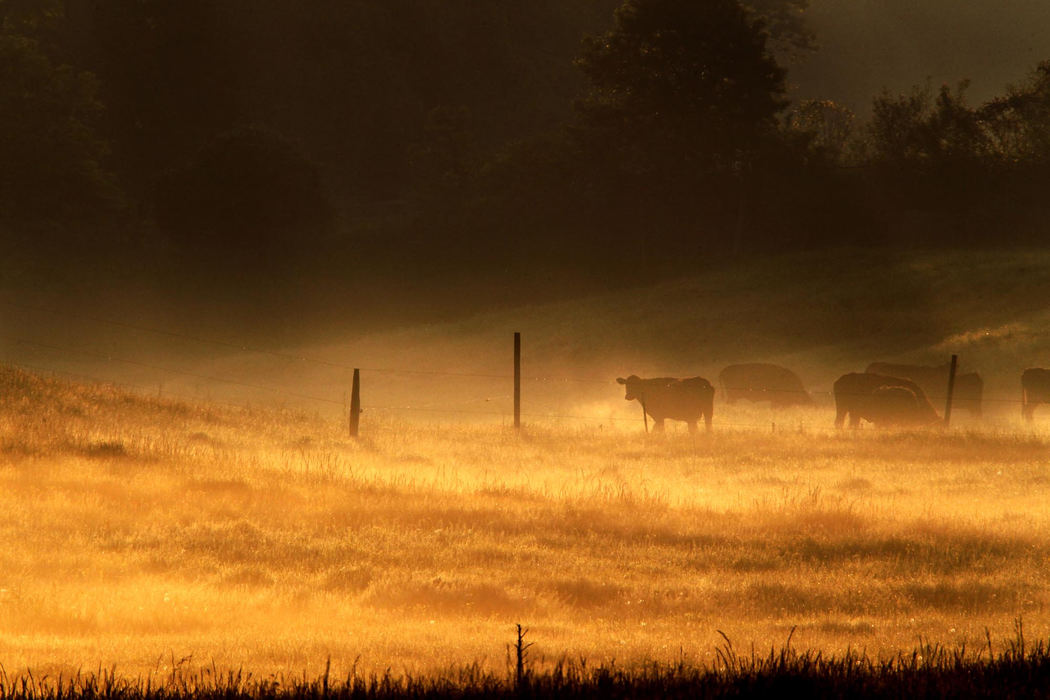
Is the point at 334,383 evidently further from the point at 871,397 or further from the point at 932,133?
the point at 932,133

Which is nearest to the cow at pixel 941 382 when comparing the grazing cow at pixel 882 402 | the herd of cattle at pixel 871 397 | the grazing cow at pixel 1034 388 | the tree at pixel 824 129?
the herd of cattle at pixel 871 397

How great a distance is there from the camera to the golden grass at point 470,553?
35.2ft

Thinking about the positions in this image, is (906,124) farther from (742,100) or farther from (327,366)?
(327,366)

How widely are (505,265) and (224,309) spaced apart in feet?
47.7

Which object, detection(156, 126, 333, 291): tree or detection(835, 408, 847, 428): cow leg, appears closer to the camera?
detection(835, 408, 847, 428): cow leg

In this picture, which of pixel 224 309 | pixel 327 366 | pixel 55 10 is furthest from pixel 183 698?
pixel 55 10

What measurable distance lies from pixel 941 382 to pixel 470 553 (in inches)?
921

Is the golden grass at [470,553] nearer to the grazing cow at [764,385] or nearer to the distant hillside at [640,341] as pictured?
the grazing cow at [764,385]

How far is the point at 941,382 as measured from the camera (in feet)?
113

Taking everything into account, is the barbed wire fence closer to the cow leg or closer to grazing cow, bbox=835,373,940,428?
the cow leg

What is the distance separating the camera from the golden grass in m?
10.7

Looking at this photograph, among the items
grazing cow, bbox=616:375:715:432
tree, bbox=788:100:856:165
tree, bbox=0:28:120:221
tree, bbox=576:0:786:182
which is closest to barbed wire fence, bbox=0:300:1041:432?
grazing cow, bbox=616:375:715:432

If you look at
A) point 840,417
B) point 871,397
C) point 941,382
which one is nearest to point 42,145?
point 840,417

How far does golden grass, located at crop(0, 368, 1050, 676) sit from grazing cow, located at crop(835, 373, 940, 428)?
505 centimetres
